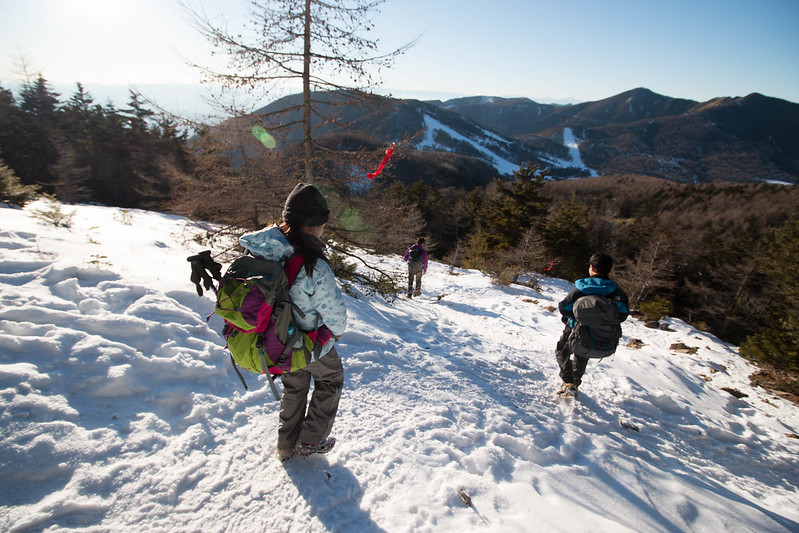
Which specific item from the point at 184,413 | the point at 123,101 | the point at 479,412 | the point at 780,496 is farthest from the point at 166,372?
the point at 123,101

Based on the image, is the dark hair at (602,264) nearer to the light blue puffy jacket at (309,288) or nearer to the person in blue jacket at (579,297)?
the person in blue jacket at (579,297)

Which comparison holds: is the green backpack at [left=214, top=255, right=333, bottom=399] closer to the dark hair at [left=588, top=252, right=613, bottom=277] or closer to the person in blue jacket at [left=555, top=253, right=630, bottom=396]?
the person in blue jacket at [left=555, top=253, right=630, bottom=396]

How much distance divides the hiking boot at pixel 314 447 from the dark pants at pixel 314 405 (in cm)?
6

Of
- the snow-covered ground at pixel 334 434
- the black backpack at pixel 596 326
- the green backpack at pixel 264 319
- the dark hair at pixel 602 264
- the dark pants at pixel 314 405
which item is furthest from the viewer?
the dark hair at pixel 602 264

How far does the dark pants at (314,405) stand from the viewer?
2471 millimetres

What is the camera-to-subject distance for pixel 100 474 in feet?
6.89

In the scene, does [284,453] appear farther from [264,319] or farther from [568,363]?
[568,363]

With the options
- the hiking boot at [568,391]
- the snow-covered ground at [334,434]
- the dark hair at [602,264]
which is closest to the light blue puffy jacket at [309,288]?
the snow-covered ground at [334,434]

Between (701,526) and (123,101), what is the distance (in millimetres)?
43159

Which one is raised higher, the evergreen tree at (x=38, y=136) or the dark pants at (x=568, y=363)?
the evergreen tree at (x=38, y=136)

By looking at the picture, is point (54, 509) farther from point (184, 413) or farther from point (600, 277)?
point (600, 277)

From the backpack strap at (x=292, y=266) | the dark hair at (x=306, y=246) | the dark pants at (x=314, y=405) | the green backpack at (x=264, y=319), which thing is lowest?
the dark pants at (x=314, y=405)

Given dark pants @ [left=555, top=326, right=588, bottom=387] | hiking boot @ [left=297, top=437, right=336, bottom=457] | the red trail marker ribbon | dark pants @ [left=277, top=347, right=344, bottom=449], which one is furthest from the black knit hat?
the red trail marker ribbon

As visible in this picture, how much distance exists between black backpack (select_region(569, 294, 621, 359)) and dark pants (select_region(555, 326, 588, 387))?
396 mm
